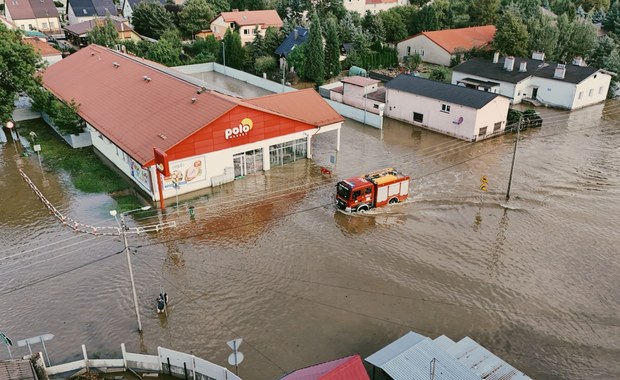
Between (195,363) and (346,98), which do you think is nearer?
(195,363)

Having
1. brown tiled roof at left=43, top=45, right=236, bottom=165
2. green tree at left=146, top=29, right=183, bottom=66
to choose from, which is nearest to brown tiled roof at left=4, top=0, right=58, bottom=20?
green tree at left=146, top=29, right=183, bottom=66

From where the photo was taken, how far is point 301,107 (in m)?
39.2

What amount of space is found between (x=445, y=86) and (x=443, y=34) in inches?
1167

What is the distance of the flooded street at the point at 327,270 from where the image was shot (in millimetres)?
20766

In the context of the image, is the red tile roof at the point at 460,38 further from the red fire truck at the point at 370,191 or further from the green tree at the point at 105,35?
the red fire truck at the point at 370,191

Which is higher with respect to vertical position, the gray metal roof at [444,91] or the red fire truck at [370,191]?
the gray metal roof at [444,91]

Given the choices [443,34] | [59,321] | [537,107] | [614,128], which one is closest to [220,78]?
[443,34]

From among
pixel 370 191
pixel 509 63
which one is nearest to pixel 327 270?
pixel 370 191

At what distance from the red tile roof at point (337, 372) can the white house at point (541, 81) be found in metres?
46.0

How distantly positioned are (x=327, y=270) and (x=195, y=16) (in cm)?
6936

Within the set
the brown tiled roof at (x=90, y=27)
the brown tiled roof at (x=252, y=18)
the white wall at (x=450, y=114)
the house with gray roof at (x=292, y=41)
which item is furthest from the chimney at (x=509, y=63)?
the brown tiled roof at (x=90, y=27)

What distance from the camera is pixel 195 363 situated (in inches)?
713

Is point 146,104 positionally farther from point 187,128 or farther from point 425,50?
point 425,50

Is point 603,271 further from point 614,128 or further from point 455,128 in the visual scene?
point 614,128
